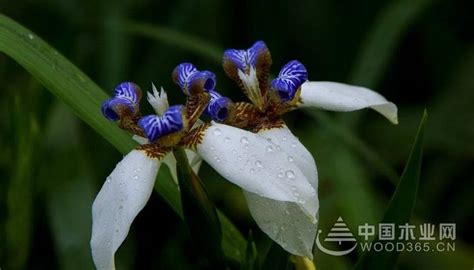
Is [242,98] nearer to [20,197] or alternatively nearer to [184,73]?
[20,197]

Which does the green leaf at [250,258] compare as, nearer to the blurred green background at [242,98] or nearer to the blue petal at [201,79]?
the blue petal at [201,79]

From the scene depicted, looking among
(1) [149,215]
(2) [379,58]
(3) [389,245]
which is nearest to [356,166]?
(2) [379,58]

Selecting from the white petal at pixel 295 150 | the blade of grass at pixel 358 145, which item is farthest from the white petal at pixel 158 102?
the blade of grass at pixel 358 145

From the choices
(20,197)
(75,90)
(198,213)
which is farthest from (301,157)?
(20,197)

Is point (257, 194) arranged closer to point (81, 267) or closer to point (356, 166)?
point (81, 267)

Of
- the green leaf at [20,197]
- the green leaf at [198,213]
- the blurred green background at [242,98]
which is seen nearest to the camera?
the green leaf at [198,213]

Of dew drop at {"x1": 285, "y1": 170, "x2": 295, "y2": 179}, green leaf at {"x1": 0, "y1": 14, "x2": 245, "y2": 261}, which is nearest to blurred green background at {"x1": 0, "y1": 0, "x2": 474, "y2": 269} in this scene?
green leaf at {"x1": 0, "y1": 14, "x2": 245, "y2": 261}
